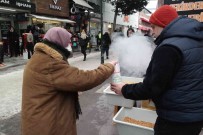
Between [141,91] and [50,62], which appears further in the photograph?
[50,62]

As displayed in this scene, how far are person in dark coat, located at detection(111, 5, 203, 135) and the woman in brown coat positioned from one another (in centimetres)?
62

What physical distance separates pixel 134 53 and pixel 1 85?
229 inches

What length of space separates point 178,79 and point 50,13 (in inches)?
769

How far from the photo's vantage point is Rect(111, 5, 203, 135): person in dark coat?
73.3 inches

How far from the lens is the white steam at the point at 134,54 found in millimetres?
4328

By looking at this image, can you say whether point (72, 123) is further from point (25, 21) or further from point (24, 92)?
point (25, 21)

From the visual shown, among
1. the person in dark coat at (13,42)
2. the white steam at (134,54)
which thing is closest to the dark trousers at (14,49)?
the person in dark coat at (13,42)

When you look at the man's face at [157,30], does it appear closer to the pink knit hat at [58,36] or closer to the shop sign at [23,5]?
the pink knit hat at [58,36]

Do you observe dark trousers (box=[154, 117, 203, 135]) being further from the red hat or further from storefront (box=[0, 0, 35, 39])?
storefront (box=[0, 0, 35, 39])

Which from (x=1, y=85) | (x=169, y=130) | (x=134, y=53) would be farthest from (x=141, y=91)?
(x=1, y=85)

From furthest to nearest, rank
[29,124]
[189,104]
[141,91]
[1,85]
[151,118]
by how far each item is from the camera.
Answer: [1,85], [151,118], [29,124], [141,91], [189,104]

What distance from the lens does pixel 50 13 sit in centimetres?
2030

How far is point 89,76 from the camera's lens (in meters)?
→ 2.33

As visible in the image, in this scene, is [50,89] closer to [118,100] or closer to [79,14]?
[118,100]
